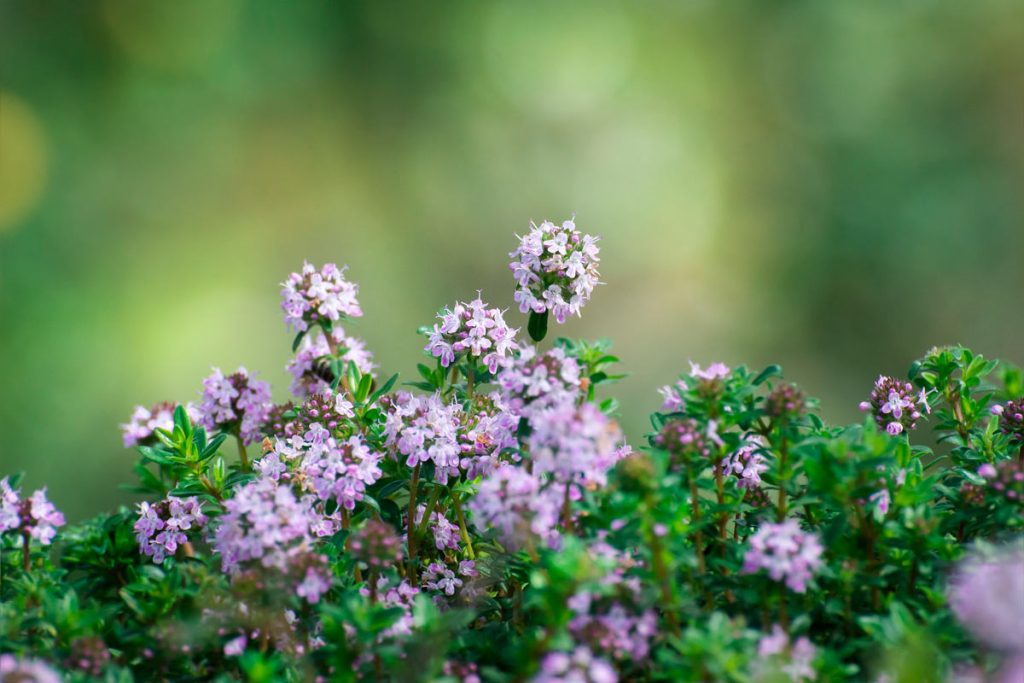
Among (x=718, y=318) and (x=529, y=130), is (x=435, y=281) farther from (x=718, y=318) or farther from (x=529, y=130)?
(x=718, y=318)

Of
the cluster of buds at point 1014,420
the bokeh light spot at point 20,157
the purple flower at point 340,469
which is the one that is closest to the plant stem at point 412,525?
the purple flower at point 340,469

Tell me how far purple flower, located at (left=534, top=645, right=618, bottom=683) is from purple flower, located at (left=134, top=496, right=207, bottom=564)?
696 mm

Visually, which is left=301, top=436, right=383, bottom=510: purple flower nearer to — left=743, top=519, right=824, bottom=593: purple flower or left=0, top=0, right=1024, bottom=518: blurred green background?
left=743, top=519, right=824, bottom=593: purple flower

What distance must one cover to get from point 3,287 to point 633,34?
3803mm

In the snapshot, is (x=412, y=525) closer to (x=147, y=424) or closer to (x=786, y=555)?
(x=786, y=555)

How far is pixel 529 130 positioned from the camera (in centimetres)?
628

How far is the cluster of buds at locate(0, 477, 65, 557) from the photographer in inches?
58.8

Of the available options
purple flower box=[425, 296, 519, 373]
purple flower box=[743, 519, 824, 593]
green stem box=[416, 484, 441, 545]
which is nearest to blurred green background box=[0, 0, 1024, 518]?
purple flower box=[425, 296, 519, 373]

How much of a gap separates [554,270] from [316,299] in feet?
1.38

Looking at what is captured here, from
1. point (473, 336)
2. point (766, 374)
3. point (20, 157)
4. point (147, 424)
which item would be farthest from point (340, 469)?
point (20, 157)

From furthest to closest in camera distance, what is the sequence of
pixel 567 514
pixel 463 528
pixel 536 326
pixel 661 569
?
pixel 536 326 < pixel 463 528 < pixel 567 514 < pixel 661 569

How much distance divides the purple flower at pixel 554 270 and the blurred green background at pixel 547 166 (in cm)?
391

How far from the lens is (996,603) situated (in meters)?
1.11

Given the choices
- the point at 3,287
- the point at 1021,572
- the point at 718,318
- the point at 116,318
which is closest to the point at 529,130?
the point at 718,318
